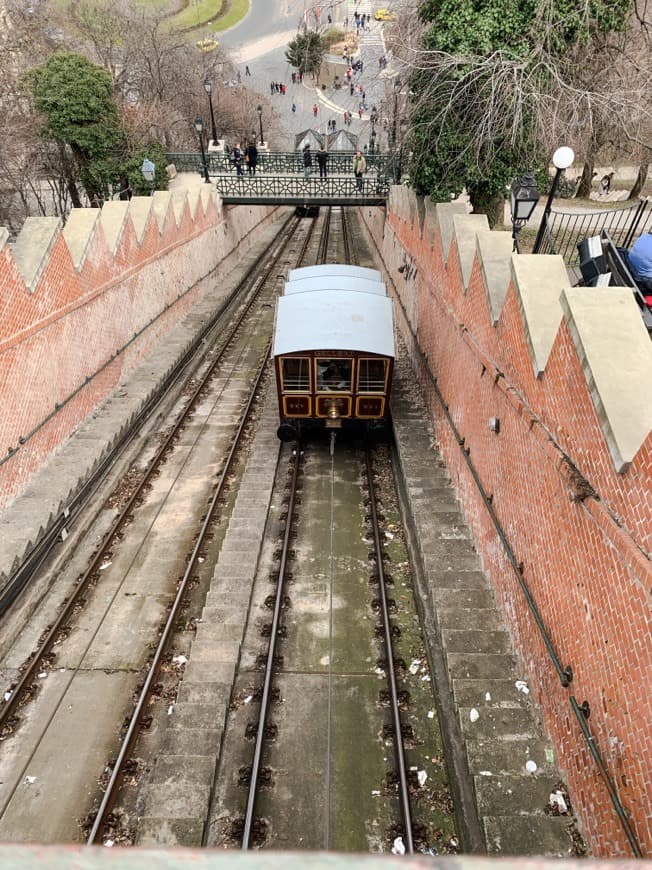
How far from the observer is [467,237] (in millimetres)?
9430

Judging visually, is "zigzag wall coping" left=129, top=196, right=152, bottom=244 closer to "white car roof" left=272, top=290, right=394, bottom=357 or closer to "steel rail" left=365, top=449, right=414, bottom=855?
"white car roof" left=272, top=290, right=394, bottom=357

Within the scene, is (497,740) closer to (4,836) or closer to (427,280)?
(4,836)

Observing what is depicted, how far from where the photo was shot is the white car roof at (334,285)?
12258mm

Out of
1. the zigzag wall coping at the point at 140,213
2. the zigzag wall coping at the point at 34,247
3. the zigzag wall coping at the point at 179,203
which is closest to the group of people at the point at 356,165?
the zigzag wall coping at the point at 179,203

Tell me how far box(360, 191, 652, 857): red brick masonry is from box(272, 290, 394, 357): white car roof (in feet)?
7.27

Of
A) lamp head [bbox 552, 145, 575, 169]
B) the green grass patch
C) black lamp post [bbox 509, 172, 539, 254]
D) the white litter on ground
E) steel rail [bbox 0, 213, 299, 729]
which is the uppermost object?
the green grass patch

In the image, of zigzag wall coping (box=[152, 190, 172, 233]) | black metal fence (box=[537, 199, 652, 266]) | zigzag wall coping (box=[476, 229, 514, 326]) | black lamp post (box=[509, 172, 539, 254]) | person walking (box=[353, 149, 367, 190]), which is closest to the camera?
zigzag wall coping (box=[476, 229, 514, 326])

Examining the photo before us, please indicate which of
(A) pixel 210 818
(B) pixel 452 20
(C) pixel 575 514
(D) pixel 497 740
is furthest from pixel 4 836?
(B) pixel 452 20

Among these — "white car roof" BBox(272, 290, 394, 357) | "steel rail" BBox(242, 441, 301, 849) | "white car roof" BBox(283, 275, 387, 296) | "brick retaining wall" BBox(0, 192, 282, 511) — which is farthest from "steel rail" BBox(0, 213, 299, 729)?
"white car roof" BBox(283, 275, 387, 296)

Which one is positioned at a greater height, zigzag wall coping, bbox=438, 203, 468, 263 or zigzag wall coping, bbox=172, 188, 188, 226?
→ zigzag wall coping, bbox=438, 203, 468, 263

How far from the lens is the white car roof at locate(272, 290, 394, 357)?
10406 millimetres

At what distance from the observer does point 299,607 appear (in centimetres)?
789

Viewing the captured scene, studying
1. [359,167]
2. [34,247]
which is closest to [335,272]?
[34,247]

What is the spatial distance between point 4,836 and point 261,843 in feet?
8.63
